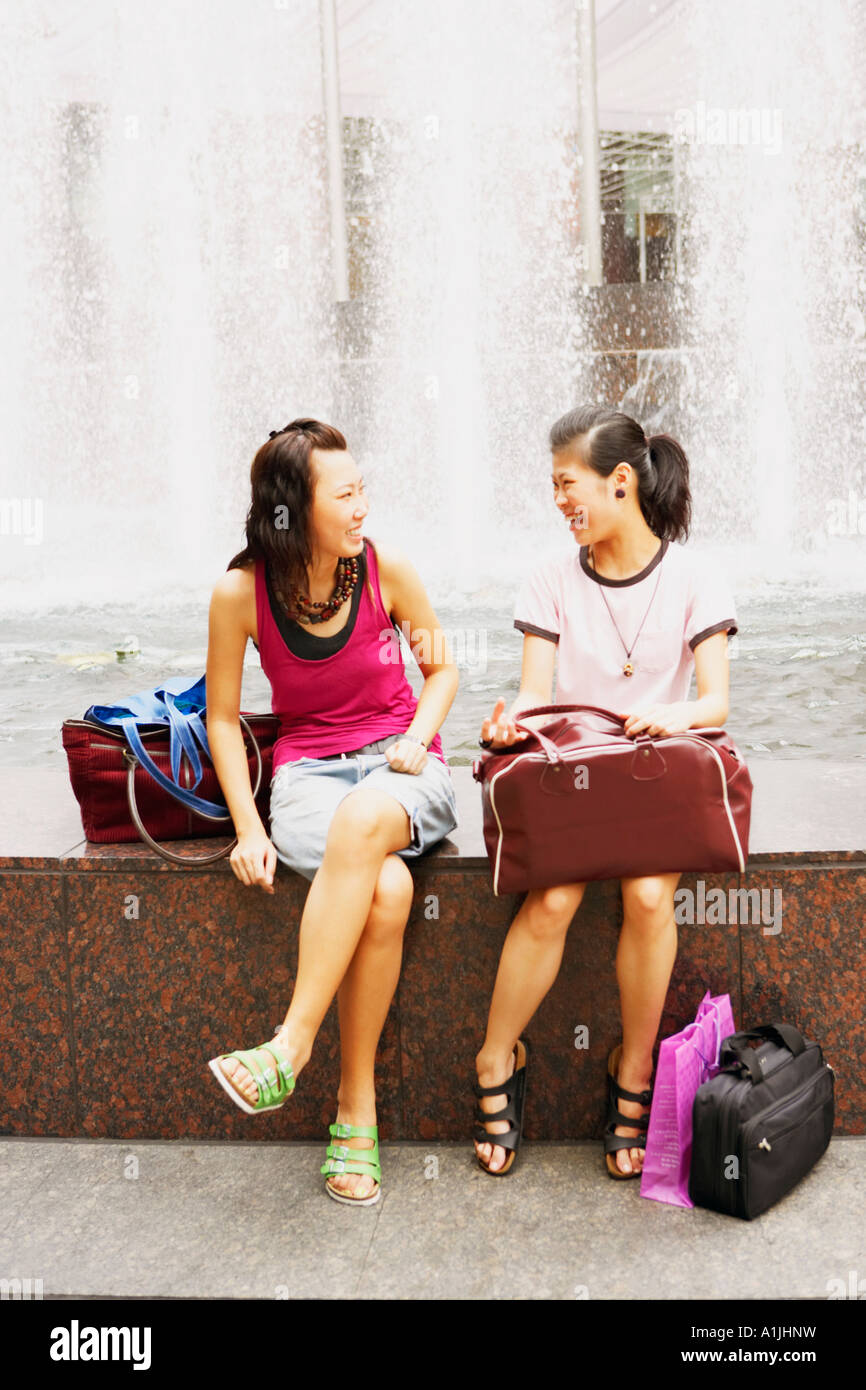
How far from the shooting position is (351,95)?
14.0 metres

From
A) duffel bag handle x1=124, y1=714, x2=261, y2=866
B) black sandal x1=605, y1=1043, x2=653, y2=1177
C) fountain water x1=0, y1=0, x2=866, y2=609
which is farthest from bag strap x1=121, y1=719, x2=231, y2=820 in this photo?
fountain water x1=0, y1=0, x2=866, y2=609

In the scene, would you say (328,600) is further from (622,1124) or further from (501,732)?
(622,1124)

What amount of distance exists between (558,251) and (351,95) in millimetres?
2672

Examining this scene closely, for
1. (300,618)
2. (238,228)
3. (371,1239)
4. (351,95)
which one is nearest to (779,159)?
(351,95)

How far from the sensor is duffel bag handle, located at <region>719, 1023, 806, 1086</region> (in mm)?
2795

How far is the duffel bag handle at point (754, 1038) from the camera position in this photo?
9.17 feet

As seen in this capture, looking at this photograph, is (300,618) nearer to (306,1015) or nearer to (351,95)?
(306,1015)

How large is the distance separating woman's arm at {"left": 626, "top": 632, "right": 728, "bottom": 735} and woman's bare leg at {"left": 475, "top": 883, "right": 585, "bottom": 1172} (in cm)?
36

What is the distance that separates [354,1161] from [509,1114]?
0.35 meters

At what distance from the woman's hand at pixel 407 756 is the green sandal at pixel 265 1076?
68 centimetres

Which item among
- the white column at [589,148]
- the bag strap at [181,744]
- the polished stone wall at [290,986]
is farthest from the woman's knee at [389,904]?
the white column at [589,148]

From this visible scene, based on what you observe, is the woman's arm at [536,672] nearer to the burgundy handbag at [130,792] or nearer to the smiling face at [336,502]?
the smiling face at [336,502]

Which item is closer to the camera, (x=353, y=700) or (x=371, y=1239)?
(x=371, y=1239)

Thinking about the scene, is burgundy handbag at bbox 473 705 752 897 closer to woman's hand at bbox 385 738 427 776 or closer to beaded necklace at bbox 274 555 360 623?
woman's hand at bbox 385 738 427 776
